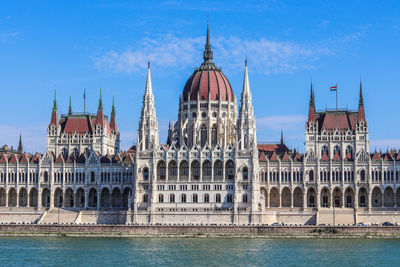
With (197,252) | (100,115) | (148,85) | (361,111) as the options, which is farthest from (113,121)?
(197,252)

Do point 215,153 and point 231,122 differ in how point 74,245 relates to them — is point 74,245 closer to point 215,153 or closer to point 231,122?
point 215,153

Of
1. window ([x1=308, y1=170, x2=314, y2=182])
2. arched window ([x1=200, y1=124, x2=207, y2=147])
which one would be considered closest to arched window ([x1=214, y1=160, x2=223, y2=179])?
arched window ([x1=200, y1=124, x2=207, y2=147])

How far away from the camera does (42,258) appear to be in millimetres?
105938

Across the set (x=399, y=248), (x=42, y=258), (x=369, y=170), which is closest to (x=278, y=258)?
(x=399, y=248)

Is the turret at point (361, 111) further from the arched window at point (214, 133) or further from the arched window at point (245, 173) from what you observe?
the arched window at point (214, 133)

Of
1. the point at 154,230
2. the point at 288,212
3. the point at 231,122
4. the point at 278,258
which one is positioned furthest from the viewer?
the point at 231,122

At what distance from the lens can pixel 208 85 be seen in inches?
6378

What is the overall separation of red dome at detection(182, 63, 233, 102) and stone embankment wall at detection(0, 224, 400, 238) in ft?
115

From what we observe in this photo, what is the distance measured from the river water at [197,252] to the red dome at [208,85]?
135 feet

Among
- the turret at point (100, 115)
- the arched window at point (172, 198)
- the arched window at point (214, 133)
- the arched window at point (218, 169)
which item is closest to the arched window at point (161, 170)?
the arched window at point (172, 198)

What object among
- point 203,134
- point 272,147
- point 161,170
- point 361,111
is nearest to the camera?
point 161,170

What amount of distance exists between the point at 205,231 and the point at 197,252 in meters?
23.5

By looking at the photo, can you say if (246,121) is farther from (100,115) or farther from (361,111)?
(100,115)

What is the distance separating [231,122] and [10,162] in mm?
43811
